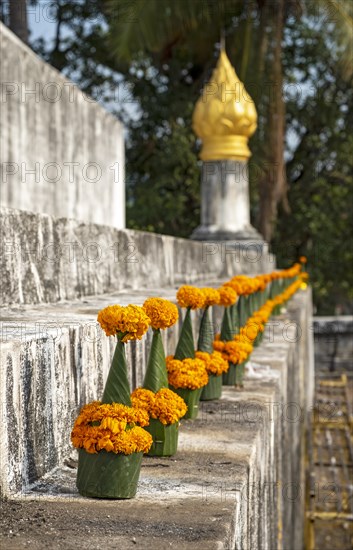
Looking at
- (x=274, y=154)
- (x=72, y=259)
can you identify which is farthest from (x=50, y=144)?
(x=274, y=154)

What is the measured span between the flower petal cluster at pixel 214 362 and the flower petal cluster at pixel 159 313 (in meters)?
0.68

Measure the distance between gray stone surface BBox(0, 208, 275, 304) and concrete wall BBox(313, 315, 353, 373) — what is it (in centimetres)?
959

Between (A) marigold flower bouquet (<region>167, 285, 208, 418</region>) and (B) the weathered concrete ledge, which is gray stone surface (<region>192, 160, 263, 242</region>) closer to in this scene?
(A) marigold flower bouquet (<region>167, 285, 208, 418</region>)

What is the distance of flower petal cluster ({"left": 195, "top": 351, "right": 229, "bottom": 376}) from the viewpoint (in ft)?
8.64

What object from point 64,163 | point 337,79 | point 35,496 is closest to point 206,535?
point 35,496

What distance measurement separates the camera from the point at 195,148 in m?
17.1

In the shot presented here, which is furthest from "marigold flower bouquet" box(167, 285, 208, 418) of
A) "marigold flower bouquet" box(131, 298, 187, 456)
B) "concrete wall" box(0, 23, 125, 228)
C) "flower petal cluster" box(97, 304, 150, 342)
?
"concrete wall" box(0, 23, 125, 228)

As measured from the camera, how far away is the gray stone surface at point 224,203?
11.4 m

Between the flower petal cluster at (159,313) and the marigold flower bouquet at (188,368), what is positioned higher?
the flower petal cluster at (159,313)

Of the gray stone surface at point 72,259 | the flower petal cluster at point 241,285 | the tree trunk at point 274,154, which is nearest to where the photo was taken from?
the gray stone surface at point 72,259

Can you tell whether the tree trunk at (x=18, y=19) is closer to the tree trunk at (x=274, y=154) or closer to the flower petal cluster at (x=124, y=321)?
the tree trunk at (x=274, y=154)

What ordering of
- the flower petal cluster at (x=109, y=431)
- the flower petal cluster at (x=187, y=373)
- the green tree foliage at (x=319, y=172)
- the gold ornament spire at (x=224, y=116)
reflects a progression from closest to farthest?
the flower petal cluster at (x=109, y=431) → the flower petal cluster at (x=187, y=373) → the gold ornament spire at (x=224, y=116) → the green tree foliage at (x=319, y=172)

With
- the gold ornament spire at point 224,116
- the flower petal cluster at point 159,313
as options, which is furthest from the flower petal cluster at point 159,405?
the gold ornament spire at point 224,116

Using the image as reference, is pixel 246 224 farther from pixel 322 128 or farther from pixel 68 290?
pixel 68 290
